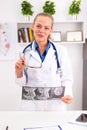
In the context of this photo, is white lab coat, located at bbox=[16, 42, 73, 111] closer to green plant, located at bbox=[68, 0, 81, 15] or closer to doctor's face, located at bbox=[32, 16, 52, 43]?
doctor's face, located at bbox=[32, 16, 52, 43]

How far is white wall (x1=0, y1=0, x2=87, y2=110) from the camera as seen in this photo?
3453mm

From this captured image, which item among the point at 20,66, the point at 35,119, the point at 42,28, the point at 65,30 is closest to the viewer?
the point at 35,119

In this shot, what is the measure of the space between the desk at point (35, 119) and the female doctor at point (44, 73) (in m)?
0.23

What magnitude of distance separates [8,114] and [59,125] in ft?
1.38

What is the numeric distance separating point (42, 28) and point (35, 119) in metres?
0.78

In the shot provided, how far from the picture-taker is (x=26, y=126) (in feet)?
5.06

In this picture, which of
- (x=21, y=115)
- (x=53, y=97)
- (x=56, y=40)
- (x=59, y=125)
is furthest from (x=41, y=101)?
(x=56, y=40)

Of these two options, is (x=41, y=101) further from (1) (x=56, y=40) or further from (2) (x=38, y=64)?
(1) (x=56, y=40)

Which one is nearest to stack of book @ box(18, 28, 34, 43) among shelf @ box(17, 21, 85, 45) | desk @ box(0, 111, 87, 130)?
shelf @ box(17, 21, 85, 45)

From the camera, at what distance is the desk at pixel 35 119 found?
1.54 meters

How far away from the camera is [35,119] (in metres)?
1.68

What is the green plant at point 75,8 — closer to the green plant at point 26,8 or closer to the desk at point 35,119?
the green plant at point 26,8

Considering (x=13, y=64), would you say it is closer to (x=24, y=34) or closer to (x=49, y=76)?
(x=24, y=34)

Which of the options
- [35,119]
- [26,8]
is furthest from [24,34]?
[35,119]
